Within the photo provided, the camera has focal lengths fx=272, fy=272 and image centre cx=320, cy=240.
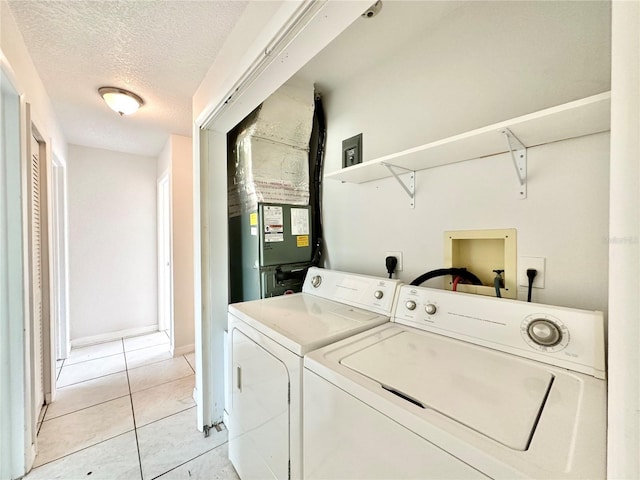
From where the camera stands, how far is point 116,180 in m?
3.30

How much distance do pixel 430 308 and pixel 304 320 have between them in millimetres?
560

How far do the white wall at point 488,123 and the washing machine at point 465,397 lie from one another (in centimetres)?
28

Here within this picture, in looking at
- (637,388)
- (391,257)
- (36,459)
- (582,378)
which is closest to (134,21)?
(391,257)

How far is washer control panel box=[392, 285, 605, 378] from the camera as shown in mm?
833

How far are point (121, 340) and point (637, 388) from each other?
4.22 metres

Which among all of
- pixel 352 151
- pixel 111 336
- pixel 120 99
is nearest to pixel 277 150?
pixel 352 151

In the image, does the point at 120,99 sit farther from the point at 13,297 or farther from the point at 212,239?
the point at 13,297

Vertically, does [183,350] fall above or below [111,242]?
below

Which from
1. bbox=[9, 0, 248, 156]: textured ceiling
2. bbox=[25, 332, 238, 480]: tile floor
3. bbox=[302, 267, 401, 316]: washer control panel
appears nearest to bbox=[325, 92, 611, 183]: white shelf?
bbox=[302, 267, 401, 316]: washer control panel

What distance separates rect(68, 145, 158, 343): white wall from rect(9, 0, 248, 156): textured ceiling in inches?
40.6

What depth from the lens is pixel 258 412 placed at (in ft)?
4.01

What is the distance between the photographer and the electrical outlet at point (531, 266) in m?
1.10

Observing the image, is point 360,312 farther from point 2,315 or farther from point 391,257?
point 2,315

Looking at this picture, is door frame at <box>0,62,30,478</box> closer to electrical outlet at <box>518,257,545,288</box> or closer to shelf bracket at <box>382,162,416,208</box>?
shelf bracket at <box>382,162,416,208</box>
